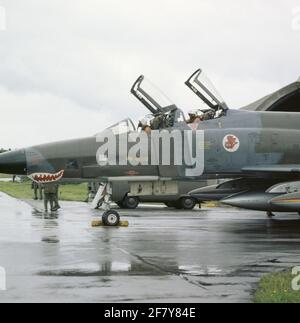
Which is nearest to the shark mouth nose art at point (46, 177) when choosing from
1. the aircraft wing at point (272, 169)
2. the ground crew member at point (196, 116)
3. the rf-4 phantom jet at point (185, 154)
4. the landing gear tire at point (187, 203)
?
the rf-4 phantom jet at point (185, 154)

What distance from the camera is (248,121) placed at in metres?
16.5

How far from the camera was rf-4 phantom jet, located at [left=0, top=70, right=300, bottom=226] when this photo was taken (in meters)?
15.3

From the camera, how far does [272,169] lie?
15.7 meters

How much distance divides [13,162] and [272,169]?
19.5 feet

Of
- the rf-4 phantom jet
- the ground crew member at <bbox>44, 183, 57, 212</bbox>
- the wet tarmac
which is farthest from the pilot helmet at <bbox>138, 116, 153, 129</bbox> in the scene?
the ground crew member at <bbox>44, 183, 57, 212</bbox>

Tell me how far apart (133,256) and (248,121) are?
7.04m

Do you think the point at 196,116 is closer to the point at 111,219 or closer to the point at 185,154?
the point at 185,154

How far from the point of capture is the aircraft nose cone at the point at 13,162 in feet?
49.5

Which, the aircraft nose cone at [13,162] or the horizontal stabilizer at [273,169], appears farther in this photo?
the horizontal stabilizer at [273,169]

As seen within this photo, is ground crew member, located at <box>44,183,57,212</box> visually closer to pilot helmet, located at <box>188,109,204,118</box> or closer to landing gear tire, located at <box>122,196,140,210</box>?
landing gear tire, located at <box>122,196,140,210</box>

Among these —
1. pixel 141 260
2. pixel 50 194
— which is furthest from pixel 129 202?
pixel 141 260

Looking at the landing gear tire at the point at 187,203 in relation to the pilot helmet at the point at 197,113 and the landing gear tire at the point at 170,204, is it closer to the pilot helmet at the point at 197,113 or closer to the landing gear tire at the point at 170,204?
the landing gear tire at the point at 170,204

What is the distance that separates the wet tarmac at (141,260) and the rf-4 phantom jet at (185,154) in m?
1.15

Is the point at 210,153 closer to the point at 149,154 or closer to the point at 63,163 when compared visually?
the point at 149,154
